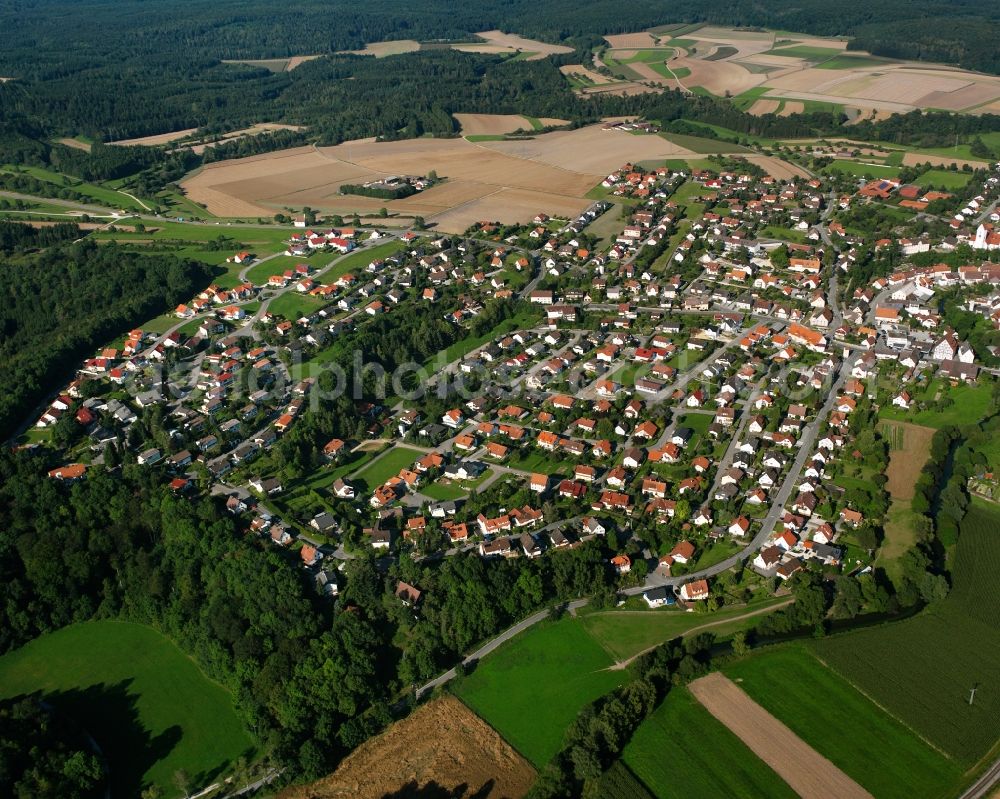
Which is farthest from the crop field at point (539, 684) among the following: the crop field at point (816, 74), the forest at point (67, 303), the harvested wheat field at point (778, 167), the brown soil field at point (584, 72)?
the brown soil field at point (584, 72)

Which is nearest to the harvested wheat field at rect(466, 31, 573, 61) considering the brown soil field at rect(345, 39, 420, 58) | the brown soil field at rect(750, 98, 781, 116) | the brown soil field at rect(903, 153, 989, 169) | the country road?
the brown soil field at rect(345, 39, 420, 58)

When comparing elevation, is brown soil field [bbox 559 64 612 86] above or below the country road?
above

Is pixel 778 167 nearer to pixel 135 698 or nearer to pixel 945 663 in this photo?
pixel 945 663

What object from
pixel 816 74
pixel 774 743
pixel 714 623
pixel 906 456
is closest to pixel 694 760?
pixel 774 743

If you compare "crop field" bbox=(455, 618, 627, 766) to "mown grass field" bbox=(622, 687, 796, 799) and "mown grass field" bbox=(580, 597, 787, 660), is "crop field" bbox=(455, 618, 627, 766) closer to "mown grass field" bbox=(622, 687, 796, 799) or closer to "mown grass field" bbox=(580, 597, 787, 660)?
"mown grass field" bbox=(580, 597, 787, 660)

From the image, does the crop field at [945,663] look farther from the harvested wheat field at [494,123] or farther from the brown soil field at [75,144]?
the brown soil field at [75,144]

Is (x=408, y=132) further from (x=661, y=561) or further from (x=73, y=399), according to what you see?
(x=661, y=561)

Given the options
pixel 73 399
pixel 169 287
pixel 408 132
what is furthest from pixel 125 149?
pixel 73 399
